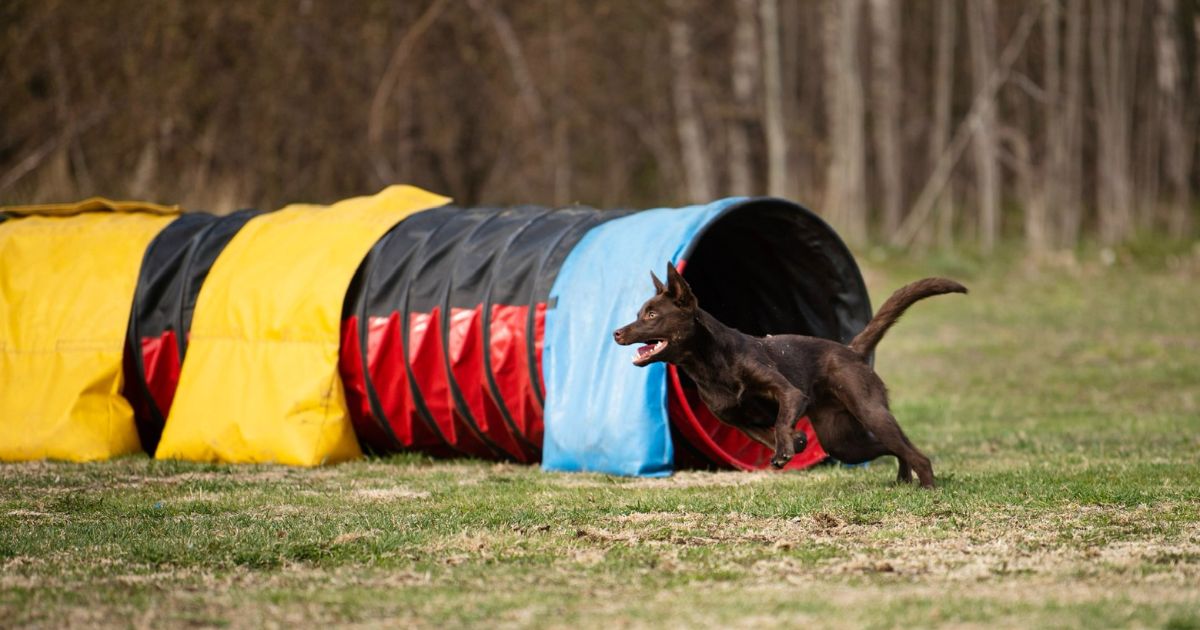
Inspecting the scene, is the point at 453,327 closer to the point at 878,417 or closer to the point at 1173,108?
the point at 878,417

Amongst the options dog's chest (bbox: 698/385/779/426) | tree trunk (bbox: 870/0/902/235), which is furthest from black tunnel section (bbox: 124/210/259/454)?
tree trunk (bbox: 870/0/902/235)

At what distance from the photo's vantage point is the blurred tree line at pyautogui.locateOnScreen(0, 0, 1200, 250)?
62.0 feet

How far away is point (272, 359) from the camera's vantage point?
29.5 feet

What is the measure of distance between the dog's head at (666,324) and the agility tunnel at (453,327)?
2.57ft

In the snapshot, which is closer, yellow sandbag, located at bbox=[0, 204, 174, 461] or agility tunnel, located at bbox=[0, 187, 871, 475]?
agility tunnel, located at bbox=[0, 187, 871, 475]

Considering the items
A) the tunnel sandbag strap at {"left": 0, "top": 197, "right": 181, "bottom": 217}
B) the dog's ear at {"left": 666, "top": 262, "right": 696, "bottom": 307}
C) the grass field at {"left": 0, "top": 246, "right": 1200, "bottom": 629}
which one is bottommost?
the grass field at {"left": 0, "top": 246, "right": 1200, "bottom": 629}

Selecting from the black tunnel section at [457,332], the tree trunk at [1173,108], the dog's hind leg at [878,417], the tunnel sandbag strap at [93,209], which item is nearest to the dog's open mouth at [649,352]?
the dog's hind leg at [878,417]

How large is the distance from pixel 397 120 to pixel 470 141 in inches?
59.2

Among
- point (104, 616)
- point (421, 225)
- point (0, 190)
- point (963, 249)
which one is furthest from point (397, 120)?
point (104, 616)

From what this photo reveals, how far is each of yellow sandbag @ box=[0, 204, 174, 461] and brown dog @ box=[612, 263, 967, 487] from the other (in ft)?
12.6

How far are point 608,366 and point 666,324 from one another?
42.0 inches

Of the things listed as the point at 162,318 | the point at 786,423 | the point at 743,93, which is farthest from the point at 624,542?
the point at 743,93

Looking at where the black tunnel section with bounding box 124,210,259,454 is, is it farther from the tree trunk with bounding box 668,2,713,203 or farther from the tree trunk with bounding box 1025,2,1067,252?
the tree trunk with bounding box 668,2,713,203

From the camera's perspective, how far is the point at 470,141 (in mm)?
22500
